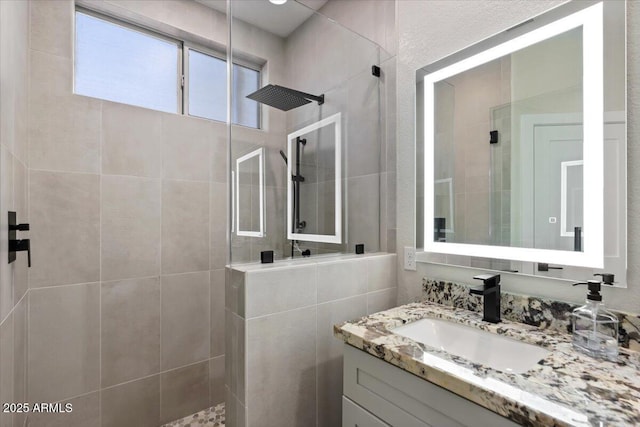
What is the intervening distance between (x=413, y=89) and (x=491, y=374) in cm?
133

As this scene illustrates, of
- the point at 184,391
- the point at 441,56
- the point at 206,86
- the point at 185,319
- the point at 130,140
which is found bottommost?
the point at 184,391

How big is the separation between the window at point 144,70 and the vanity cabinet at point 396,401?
1966mm

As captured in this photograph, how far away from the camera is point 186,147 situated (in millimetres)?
2023

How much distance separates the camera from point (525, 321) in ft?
3.53

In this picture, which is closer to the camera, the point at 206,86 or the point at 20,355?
the point at 20,355

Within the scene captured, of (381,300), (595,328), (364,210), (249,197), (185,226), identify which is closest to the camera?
(595,328)

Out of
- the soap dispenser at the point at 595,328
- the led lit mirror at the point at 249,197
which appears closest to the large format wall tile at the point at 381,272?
the led lit mirror at the point at 249,197

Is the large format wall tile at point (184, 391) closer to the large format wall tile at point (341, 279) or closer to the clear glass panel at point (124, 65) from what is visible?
the large format wall tile at point (341, 279)

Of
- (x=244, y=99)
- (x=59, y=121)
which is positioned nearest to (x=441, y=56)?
(x=244, y=99)

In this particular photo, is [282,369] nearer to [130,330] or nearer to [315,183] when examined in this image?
[315,183]

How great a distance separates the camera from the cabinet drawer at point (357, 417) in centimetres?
92

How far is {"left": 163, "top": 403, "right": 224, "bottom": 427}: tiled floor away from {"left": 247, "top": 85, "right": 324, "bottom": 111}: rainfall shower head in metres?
1.99

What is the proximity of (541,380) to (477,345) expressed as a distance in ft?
1.24

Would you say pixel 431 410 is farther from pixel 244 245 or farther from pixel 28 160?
pixel 28 160
